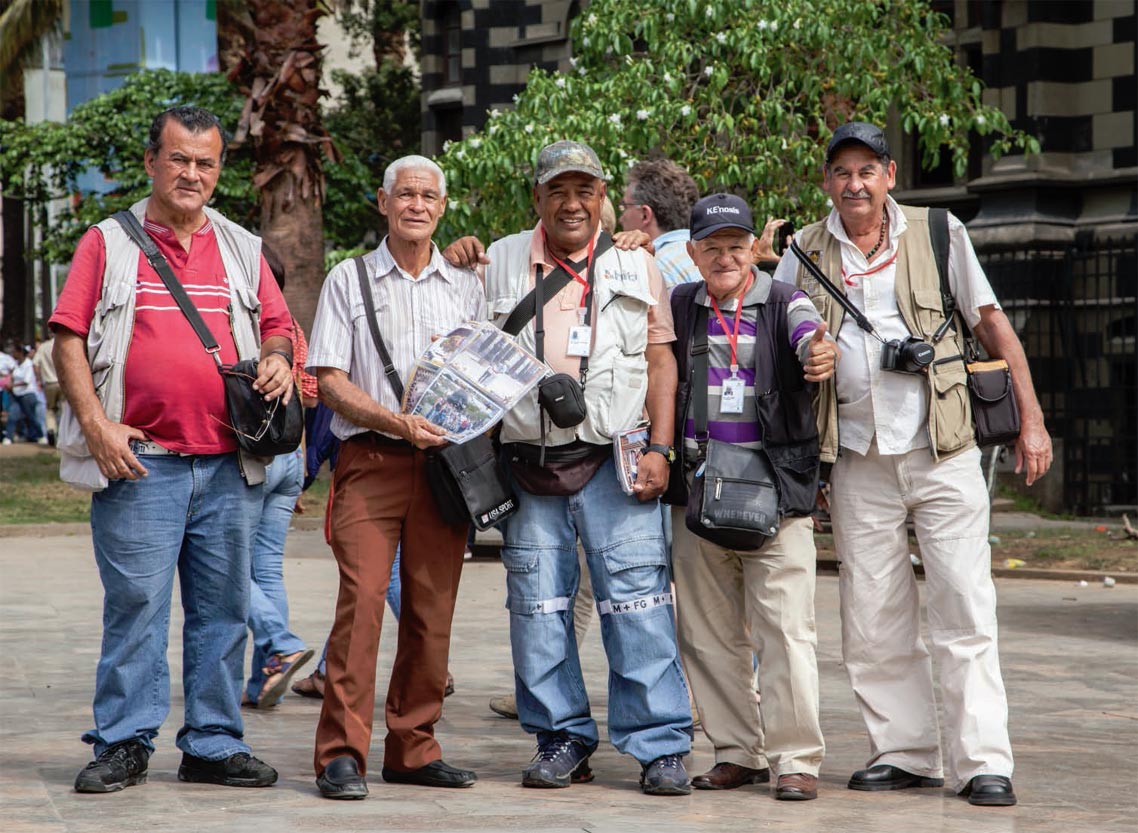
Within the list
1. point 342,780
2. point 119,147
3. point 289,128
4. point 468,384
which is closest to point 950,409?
point 468,384

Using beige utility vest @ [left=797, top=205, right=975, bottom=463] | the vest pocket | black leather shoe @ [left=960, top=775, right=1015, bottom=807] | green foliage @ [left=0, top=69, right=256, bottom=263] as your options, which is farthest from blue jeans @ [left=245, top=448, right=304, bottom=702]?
green foliage @ [left=0, top=69, right=256, bottom=263]

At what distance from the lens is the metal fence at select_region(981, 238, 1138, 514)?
18156 mm

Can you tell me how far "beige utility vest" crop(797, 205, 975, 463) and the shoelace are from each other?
132 centimetres

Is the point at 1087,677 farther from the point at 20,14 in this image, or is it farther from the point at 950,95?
the point at 20,14

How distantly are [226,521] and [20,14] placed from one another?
2989 cm

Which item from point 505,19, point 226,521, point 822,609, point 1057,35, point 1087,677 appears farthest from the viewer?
point 505,19

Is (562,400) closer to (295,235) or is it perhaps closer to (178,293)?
(178,293)

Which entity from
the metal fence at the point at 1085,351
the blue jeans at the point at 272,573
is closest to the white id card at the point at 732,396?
the blue jeans at the point at 272,573

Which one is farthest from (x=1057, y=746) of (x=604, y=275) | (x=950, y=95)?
(x=950, y=95)

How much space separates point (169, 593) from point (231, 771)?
641 mm

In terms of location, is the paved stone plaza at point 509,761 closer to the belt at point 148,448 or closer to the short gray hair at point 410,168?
the belt at point 148,448

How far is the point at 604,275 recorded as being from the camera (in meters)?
6.24

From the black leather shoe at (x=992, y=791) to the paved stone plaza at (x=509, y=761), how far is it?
0.06 metres

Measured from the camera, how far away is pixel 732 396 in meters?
6.14
